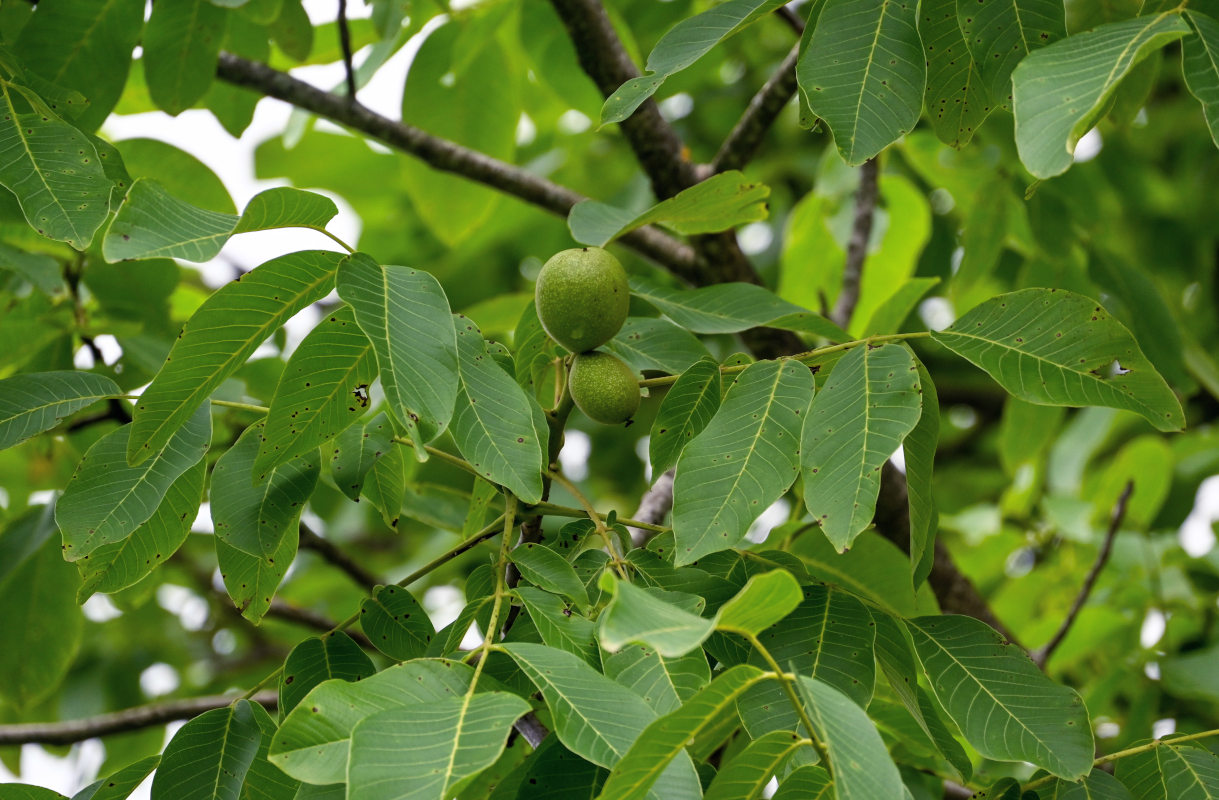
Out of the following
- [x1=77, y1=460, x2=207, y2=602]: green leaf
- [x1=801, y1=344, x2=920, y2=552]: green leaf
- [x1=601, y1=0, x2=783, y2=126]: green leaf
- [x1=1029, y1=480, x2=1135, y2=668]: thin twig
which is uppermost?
[x1=601, y1=0, x2=783, y2=126]: green leaf

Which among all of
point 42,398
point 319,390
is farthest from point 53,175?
point 319,390

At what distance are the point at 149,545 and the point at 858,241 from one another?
1.83 m

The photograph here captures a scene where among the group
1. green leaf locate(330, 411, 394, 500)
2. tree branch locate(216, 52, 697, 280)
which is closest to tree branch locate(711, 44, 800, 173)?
tree branch locate(216, 52, 697, 280)

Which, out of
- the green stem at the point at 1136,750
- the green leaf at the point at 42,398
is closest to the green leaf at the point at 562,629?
the green stem at the point at 1136,750

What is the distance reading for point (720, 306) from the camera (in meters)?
1.46

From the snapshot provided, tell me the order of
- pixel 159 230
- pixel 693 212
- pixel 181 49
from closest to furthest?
pixel 159 230 → pixel 693 212 → pixel 181 49

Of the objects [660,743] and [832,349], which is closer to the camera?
[660,743]

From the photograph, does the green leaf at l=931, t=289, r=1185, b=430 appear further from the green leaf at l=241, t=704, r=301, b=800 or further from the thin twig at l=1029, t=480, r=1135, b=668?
the thin twig at l=1029, t=480, r=1135, b=668

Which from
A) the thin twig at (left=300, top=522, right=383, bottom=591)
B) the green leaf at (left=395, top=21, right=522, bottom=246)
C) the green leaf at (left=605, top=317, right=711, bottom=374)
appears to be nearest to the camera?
the green leaf at (left=605, top=317, right=711, bottom=374)

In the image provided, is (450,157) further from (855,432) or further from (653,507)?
(855,432)

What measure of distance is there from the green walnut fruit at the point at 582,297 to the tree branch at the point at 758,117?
2.66ft

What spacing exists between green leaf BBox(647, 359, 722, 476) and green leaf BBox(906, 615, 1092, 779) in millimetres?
327

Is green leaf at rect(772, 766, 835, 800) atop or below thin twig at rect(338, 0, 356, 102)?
below

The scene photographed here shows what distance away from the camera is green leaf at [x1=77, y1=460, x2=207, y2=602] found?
4.10 ft
